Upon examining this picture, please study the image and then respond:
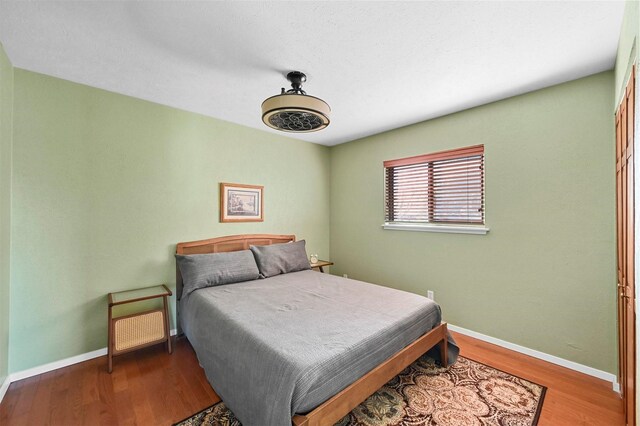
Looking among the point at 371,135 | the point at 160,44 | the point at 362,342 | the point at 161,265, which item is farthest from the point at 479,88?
the point at 161,265

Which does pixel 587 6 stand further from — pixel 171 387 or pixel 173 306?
pixel 173 306

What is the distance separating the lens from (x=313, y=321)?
6.34 feet

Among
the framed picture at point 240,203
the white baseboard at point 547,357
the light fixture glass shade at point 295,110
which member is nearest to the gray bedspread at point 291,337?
the white baseboard at point 547,357

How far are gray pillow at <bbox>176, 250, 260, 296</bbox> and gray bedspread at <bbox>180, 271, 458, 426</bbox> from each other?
109mm

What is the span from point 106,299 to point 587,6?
4.13m

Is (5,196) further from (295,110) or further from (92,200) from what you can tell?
(295,110)

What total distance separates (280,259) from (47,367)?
2.21 m

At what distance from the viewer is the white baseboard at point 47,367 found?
2.07m

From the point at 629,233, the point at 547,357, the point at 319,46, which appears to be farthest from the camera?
the point at 547,357

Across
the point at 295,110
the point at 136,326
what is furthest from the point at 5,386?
the point at 295,110

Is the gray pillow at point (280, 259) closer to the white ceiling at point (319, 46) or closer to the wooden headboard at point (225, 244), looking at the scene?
the wooden headboard at point (225, 244)

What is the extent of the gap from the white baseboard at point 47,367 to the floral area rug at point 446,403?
4.59ft

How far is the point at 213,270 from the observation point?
278 centimetres

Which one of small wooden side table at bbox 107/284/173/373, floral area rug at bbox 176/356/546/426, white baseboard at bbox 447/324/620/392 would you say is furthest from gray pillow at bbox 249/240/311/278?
white baseboard at bbox 447/324/620/392
